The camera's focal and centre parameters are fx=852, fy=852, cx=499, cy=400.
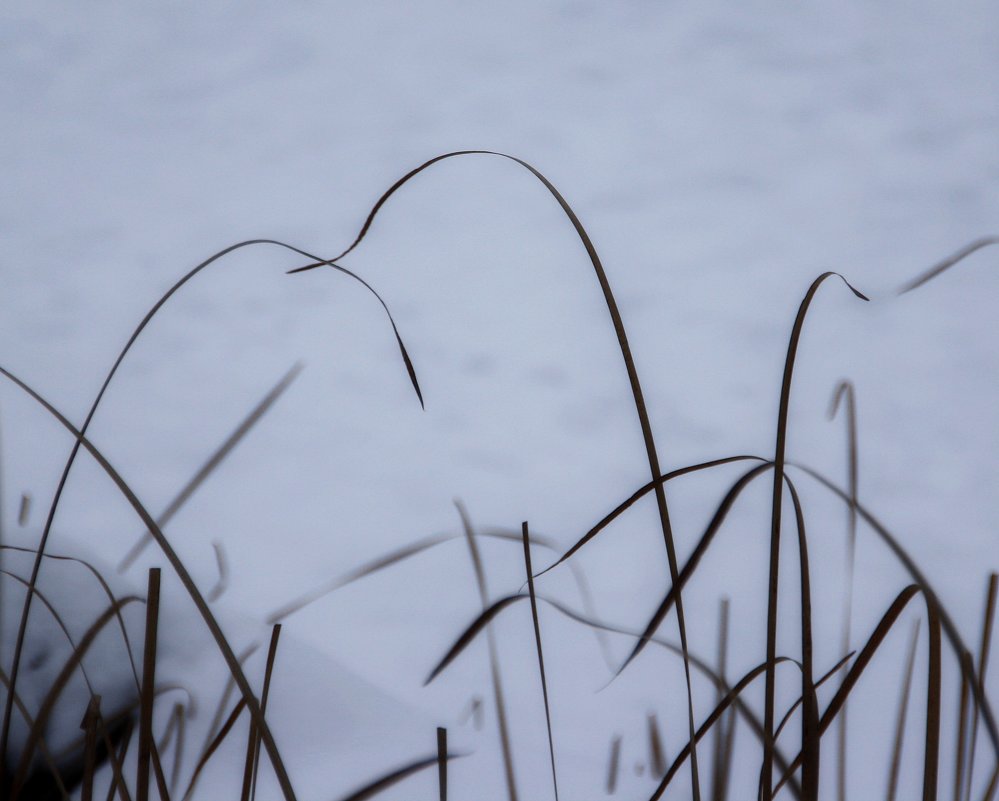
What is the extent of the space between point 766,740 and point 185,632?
43 centimetres

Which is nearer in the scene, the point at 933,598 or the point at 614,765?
the point at 933,598

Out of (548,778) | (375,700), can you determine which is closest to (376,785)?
(548,778)

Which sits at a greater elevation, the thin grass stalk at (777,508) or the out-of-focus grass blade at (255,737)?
the thin grass stalk at (777,508)

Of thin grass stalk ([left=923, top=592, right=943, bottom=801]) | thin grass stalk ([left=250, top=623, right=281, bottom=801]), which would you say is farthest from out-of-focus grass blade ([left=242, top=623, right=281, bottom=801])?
thin grass stalk ([left=923, top=592, right=943, bottom=801])

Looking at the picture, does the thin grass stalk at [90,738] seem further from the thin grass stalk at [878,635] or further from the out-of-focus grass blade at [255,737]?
the thin grass stalk at [878,635]

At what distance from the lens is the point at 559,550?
0.19m

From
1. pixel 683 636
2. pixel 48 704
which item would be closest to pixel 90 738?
pixel 48 704

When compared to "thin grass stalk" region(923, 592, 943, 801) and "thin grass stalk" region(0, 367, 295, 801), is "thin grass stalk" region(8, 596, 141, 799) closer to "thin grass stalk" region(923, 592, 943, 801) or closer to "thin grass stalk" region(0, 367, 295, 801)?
"thin grass stalk" region(0, 367, 295, 801)

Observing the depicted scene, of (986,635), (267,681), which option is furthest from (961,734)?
(267,681)

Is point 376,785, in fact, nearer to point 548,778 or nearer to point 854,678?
point 854,678

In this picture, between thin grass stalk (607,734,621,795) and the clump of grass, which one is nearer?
the clump of grass

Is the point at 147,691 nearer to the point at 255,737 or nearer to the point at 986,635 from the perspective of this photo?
the point at 255,737

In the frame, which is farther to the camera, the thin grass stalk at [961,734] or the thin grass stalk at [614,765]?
the thin grass stalk at [614,765]

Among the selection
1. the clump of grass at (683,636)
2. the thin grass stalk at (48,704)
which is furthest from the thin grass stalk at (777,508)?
the thin grass stalk at (48,704)
